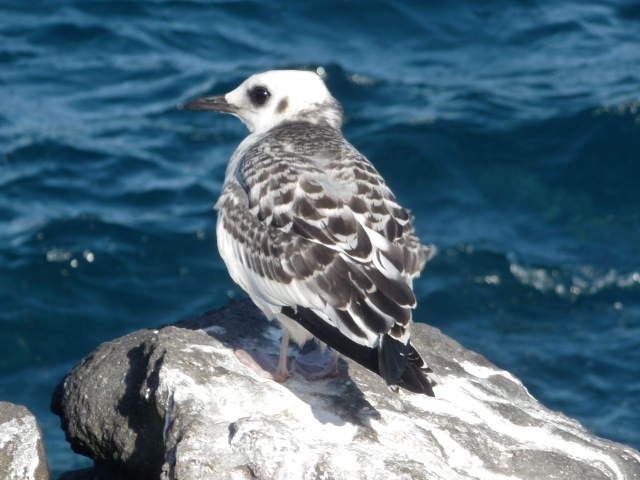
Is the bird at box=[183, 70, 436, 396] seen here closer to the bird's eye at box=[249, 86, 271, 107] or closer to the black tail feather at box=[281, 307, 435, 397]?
the black tail feather at box=[281, 307, 435, 397]

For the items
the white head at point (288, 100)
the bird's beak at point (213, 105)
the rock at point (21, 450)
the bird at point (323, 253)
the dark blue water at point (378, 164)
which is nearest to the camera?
the bird at point (323, 253)

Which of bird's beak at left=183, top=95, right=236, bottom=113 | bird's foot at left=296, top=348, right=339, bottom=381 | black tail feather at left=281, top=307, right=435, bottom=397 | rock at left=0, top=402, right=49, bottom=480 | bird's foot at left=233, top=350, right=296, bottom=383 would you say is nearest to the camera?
black tail feather at left=281, top=307, right=435, bottom=397

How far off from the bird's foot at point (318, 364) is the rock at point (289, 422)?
0.06 meters

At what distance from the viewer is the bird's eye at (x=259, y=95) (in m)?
7.83

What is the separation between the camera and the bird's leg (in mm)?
6465

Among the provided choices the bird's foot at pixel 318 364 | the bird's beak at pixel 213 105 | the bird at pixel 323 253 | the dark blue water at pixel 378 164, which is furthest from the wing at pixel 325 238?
the dark blue water at pixel 378 164

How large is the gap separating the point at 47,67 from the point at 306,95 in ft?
32.5

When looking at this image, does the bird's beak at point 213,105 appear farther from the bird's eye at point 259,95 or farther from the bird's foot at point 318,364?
Result: the bird's foot at point 318,364

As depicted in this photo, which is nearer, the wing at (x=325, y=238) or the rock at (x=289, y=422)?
the rock at (x=289, y=422)

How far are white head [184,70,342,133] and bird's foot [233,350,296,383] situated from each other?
183 cm

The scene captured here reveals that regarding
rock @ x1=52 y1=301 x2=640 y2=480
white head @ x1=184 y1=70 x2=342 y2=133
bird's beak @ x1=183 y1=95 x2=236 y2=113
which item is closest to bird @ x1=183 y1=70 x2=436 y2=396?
rock @ x1=52 y1=301 x2=640 y2=480

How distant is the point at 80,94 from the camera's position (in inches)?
634

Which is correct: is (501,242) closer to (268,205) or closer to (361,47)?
(361,47)

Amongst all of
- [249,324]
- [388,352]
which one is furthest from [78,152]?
[388,352]
